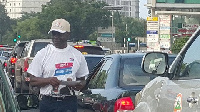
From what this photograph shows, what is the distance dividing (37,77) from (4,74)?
90.7 inches

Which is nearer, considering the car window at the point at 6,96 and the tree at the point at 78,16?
the car window at the point at 6,96

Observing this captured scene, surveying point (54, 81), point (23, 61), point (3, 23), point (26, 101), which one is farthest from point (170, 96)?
point (3, 23)

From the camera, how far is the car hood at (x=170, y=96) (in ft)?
15.1

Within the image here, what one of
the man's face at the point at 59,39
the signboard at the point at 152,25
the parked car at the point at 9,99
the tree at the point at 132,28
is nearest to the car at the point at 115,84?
the man's face at the point at 59,39

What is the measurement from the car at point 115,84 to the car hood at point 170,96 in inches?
53.4

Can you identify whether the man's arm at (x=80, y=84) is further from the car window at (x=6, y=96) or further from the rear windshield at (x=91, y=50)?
the rear windshield at (x=91, y=50)

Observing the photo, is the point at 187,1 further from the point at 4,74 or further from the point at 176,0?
the point at 4,74

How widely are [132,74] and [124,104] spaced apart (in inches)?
46.5

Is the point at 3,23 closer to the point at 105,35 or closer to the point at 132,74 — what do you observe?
the point at 105,35

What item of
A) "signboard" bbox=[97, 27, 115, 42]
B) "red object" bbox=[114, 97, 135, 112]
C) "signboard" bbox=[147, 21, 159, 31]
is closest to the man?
"red object" bbox=[114, 97, 135, 112]

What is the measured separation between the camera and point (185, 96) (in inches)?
187

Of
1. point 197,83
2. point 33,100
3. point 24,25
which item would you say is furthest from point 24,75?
point 24,25

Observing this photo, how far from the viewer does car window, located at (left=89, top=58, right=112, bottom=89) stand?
8836mm

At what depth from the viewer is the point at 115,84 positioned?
27.1ft
